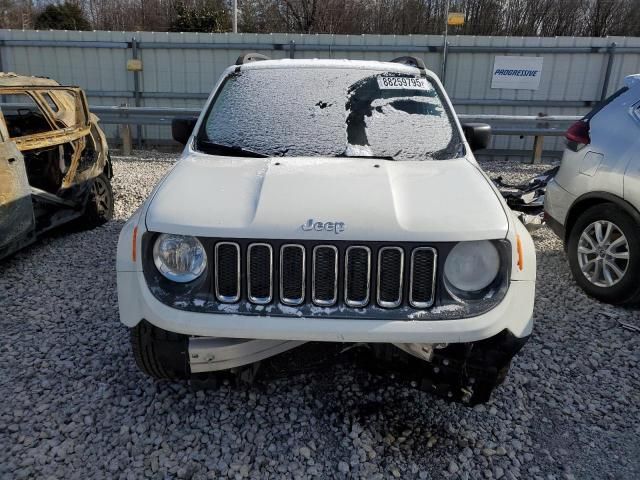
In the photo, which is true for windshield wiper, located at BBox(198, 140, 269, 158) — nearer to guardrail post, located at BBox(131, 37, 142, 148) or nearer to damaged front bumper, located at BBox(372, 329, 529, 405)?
damaged front bumper, located at BBox(372, 329, 529, 405)

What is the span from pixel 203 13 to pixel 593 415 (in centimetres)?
2180

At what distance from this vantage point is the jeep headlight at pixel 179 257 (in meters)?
2.35

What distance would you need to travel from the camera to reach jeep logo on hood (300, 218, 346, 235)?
224 centimetres

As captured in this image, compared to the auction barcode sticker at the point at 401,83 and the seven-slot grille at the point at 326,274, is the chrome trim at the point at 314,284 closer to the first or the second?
the seven-slot grille at the point at 326,274

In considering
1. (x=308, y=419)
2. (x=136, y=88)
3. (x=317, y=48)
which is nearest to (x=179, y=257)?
(x=308, y=419)

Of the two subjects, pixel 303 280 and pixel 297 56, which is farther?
pixel 297 56

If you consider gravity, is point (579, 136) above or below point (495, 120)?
above

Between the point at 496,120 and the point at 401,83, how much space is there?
6526 millimetres

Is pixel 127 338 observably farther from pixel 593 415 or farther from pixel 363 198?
pixel 593 415

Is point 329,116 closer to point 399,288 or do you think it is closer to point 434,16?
point 399,288

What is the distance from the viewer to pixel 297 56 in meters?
11.9

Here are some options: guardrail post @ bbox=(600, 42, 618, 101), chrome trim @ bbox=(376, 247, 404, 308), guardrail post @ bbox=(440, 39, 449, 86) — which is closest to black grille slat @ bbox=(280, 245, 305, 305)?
chrome trim @ bbox=(376, 247, 404, 308)

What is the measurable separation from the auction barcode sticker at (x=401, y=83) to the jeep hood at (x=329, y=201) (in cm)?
99

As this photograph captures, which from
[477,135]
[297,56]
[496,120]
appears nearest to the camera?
[477,135]
